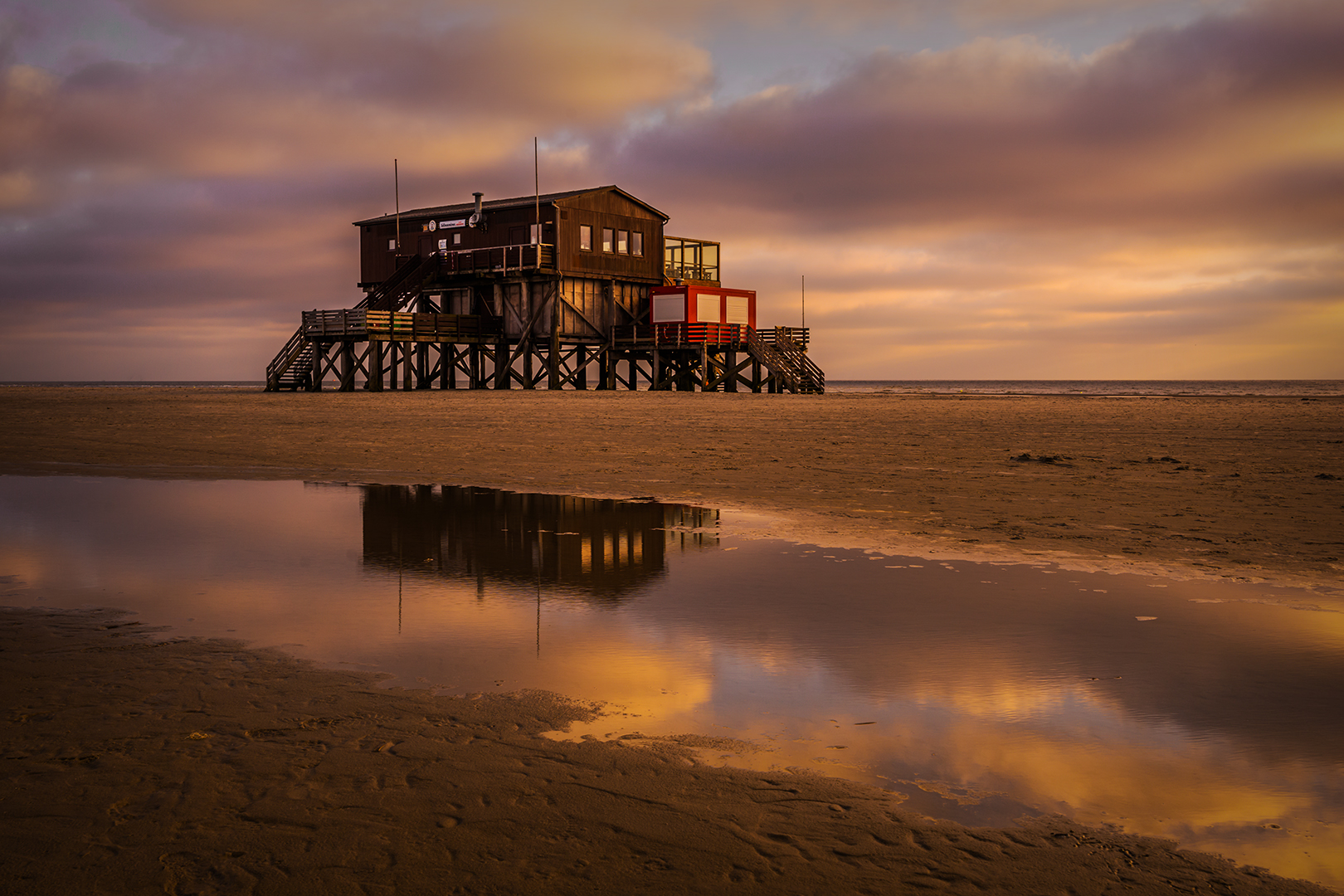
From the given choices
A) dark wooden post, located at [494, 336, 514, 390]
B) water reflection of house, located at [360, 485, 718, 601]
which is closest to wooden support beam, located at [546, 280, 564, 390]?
dark wooden post, located at [494, 336, 514, 390]

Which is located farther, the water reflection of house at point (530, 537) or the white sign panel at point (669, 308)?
the white sign panel at point (669, 308)

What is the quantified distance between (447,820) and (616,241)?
46.2m

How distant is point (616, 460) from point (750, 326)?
1328 inches

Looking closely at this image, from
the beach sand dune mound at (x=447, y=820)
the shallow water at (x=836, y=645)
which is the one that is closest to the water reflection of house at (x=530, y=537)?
the shallow water at (x=836, y=645)

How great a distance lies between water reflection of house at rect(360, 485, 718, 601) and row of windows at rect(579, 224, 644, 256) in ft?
115

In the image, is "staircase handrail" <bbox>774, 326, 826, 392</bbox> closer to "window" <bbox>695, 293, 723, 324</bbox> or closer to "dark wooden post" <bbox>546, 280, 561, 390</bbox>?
"window" <bbox>695, 293, 723, 324</bbox>

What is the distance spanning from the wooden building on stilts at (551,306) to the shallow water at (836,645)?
37.2m

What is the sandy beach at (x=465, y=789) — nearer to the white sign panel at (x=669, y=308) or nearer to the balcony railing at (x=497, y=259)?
the balcony railing at (x=497, y=259)

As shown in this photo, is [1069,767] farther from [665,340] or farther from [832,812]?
[665,340]

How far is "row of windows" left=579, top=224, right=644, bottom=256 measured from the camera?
46.9 meters

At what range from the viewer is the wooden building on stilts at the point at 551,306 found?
4659 cm

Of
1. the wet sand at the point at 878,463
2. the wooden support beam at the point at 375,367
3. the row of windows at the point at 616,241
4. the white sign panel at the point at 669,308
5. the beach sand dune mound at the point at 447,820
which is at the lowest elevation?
the beach sand dune mound at the point at 447,820

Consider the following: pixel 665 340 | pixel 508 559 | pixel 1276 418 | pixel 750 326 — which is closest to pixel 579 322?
pixel 665 340

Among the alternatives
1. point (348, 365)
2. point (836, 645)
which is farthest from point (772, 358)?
point (836, 645)
